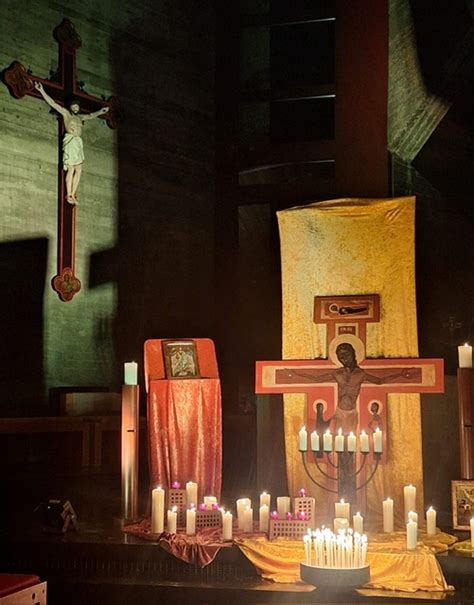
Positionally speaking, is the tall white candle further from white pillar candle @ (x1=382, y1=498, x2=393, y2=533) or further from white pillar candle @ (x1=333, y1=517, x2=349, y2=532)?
white pillar candle @ (x1=333, y1=517, x2=349, y2=532)

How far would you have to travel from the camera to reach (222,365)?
35.6 ft

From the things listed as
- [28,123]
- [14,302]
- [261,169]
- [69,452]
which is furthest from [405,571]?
[261,169]

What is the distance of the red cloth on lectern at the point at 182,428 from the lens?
6.05 metres

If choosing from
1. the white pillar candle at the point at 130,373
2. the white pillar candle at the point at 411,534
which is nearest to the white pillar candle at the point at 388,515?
the white pillar candle at the point at 411,534

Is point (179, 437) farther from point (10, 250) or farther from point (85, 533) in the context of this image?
point (10, 250)

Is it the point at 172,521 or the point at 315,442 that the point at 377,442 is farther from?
the point at 172,521

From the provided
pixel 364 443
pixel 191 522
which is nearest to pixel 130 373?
pixel 191 522

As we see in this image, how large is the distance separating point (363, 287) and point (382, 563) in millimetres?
1965

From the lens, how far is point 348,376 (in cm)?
600

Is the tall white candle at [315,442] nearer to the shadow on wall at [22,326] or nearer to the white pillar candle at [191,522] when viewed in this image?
the white pillar candle at [191,522]

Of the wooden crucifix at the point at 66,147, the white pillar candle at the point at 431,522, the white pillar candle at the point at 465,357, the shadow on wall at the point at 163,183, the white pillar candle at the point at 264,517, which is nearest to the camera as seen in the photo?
the white pillar candle at the point at 431,522

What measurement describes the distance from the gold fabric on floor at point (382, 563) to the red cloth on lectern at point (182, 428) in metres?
1.14

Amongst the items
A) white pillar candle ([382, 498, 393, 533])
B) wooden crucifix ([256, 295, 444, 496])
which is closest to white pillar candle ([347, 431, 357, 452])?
white pillar candle ([382, 498, 393, 533])

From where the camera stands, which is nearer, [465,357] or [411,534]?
[411,534]
